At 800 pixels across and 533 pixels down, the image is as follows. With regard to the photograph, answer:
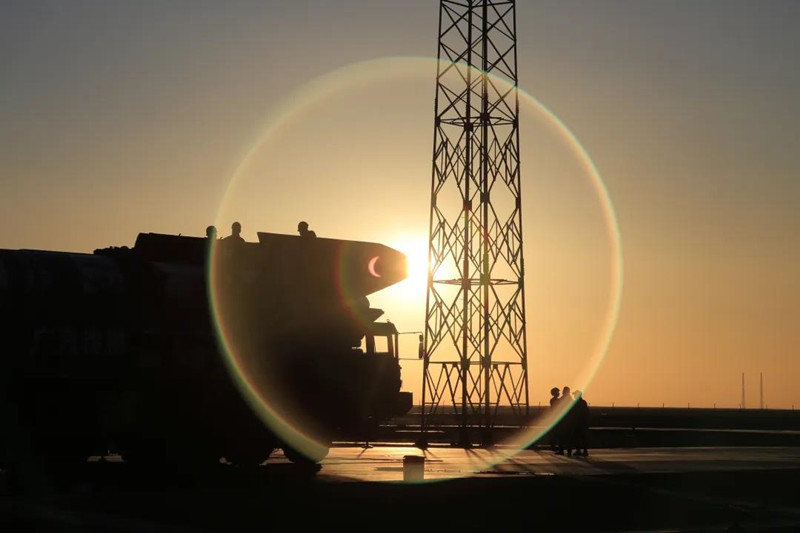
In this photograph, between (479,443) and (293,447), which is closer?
(293,447)

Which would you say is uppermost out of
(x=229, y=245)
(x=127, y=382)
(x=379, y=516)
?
(x=229, y=245)

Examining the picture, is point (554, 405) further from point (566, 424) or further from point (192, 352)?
point (192, 352)

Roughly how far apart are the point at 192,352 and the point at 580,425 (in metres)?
13.3

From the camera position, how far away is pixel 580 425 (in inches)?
1293

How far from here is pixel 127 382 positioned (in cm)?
2320

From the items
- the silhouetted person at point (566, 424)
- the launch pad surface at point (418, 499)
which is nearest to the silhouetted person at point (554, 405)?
the silhouetted person at point (566, 424)

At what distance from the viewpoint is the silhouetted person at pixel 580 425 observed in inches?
1282

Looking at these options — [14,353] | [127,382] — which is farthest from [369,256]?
[14,353]

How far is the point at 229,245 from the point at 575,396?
12652 mm

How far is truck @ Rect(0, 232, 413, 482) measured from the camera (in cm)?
2230

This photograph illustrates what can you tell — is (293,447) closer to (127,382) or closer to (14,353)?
(127,382)

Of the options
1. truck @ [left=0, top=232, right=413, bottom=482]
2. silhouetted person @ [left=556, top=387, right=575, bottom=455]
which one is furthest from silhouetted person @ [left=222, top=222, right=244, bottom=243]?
silhouetted person @ [left=556, top=387, right=575, bottom=455]

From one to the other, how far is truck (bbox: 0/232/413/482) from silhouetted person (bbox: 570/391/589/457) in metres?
7.54

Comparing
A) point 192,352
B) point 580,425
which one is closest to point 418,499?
point 192,352
